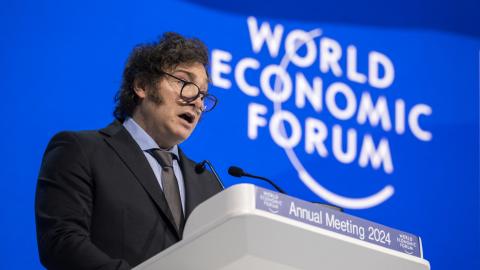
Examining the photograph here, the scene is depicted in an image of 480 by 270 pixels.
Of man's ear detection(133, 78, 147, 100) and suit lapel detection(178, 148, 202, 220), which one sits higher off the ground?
man's ear detection(133, 78, 147, 100)

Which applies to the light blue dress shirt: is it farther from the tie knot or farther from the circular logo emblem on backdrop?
the circular logo emblem on backdrop

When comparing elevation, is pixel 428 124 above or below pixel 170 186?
above

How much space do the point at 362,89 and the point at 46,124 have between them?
1573mm

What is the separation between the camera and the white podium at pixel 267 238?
1434 millimetres

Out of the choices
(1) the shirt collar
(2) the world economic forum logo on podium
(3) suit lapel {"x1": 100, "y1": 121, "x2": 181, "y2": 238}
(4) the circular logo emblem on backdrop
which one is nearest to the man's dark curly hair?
(1) the shirt collar

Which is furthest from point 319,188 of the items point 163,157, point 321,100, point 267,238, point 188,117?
point 267,238

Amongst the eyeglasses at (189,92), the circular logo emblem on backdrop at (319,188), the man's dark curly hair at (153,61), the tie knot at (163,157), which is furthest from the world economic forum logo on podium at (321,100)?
the tie knot at (163,157)

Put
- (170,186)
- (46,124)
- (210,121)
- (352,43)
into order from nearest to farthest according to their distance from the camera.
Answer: (170,186) < (46,124) < (210,121) < (352,43)

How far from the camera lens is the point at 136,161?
7.43 ft

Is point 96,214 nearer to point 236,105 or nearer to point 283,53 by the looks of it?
point 236,105

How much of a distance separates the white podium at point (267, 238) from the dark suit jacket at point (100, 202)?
46 cm

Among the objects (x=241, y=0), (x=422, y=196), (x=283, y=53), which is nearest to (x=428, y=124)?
(x=422, y=196)

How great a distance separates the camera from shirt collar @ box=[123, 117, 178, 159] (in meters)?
2.43

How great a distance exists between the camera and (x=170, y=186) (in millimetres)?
2336
